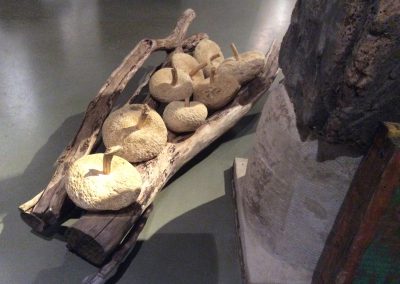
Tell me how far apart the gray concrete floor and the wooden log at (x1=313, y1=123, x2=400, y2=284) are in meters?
0.34

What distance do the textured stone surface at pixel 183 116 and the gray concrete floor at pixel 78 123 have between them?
164 mm

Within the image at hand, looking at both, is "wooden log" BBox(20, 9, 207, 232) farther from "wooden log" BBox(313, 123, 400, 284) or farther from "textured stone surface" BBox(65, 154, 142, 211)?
"wooden log" BBox(313, 123, 400, 284)

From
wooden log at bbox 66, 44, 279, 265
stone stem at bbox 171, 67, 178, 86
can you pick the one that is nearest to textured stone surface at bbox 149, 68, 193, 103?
stone stem at bbox 171, 67, 178, 86

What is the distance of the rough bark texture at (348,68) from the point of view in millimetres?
656

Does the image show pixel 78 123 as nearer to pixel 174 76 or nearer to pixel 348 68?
pixel 174 76

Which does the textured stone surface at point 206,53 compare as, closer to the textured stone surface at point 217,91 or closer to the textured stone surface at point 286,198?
the textured stone surface at point 217,91

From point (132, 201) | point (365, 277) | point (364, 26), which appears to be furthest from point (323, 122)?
point (132, 201)

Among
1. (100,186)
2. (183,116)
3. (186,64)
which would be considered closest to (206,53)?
(186,64)

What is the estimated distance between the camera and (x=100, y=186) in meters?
1.02

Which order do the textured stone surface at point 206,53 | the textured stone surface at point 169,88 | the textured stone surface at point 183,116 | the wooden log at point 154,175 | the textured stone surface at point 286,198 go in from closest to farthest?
the textured stone surface at point 286,198
the wooden log at point 154,175
the textured stone surface at point 183,116
the textured stone surface at point 169,88
the textured stone surface at point 206,53

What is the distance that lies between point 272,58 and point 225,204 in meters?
0.69

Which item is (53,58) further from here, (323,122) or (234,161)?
(323,122)

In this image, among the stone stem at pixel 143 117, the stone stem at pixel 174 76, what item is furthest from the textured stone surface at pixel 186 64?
the stone stem at pixel 143 117

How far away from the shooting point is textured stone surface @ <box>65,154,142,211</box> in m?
1.02
